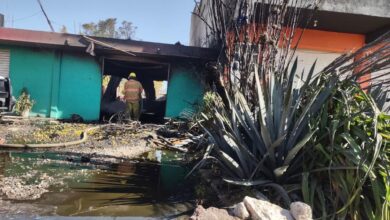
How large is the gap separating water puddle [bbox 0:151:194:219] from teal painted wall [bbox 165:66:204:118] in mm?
7101

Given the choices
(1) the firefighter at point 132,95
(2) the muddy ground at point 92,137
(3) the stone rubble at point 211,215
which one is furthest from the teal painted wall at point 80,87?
(3) the stone rubble at point 211,215

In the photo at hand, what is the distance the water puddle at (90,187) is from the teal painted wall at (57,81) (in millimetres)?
6746

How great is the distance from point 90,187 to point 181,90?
9540 mm

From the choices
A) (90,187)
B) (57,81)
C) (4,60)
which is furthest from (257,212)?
(4,60)

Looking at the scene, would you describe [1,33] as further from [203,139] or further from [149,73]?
[203,139]

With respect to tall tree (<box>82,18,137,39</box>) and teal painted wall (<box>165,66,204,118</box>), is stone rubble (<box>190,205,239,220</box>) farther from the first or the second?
tall tree (<box>82,18,137,39</box>)

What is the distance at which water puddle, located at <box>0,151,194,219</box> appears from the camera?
4395 mm

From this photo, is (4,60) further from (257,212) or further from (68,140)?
(257,212)

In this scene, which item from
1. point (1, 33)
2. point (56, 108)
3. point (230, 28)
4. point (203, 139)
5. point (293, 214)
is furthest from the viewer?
point (56, 108)

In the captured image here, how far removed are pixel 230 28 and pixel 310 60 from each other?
6.44 meters

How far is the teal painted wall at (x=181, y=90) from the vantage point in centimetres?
1458

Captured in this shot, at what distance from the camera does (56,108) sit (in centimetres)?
1394

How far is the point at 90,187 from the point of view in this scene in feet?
17.5

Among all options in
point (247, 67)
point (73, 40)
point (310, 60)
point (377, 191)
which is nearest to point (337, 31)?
point (310, 60)
